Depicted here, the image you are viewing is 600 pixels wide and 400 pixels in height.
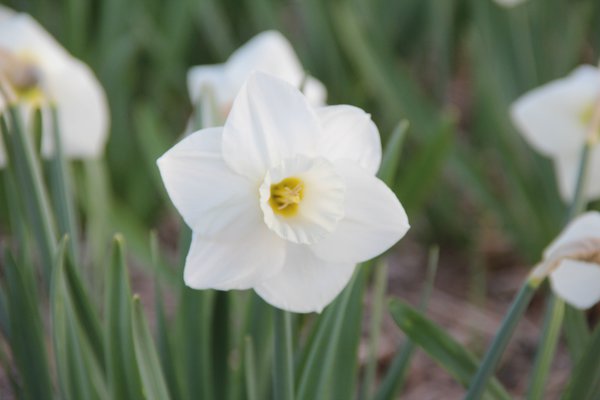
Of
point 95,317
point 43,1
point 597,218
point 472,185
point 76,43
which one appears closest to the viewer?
point 597,218

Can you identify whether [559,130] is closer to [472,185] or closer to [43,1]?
[472,185]

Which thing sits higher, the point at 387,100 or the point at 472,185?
the point at 387,100

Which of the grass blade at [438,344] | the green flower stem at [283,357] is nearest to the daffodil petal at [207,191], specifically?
the green flower stem at [283,357]

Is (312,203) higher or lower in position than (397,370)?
higher

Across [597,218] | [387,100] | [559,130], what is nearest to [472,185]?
[387,100]

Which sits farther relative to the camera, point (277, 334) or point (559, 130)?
point (559, 130)

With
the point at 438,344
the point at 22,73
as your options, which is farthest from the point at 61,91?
the point at 438,344

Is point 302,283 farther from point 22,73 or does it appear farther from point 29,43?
point 29,43
